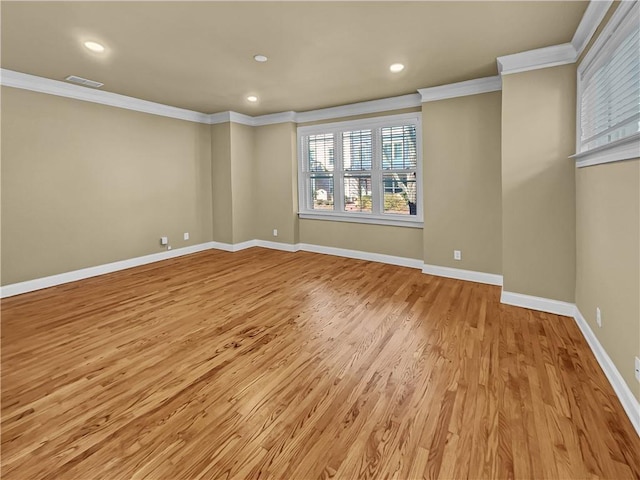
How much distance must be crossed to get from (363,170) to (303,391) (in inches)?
163

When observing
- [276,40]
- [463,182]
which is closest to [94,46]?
[276,40]

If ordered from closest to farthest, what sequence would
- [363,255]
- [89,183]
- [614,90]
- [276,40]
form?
[614,90] → [276,40] → [89,183] → [363,255]

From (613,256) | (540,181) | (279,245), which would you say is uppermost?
(540,181)

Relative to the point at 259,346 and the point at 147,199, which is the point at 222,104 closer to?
the point at 147,199

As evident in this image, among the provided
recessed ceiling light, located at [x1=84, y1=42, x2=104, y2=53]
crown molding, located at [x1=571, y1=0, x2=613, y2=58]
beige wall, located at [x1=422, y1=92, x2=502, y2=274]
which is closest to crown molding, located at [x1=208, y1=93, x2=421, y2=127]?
beige wall, located at [x1=422, y1=92, x2=502, y2=274]

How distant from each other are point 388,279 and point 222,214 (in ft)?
11.6

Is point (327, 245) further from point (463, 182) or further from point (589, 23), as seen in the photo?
point (589, 23)

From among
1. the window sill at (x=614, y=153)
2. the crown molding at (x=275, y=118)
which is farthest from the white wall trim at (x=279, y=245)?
the window sill at (x=614, y=153)

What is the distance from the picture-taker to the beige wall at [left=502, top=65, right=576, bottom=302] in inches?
Answer: 126

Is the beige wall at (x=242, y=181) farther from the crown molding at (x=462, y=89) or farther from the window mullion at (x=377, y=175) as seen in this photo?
the crown molding at (x=462, y=89)

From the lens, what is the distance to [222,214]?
6.46m

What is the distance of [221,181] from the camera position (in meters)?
6.36

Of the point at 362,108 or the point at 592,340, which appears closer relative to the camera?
the point at 592,340

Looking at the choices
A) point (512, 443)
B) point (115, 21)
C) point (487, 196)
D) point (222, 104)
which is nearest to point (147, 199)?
point (222, 104)
